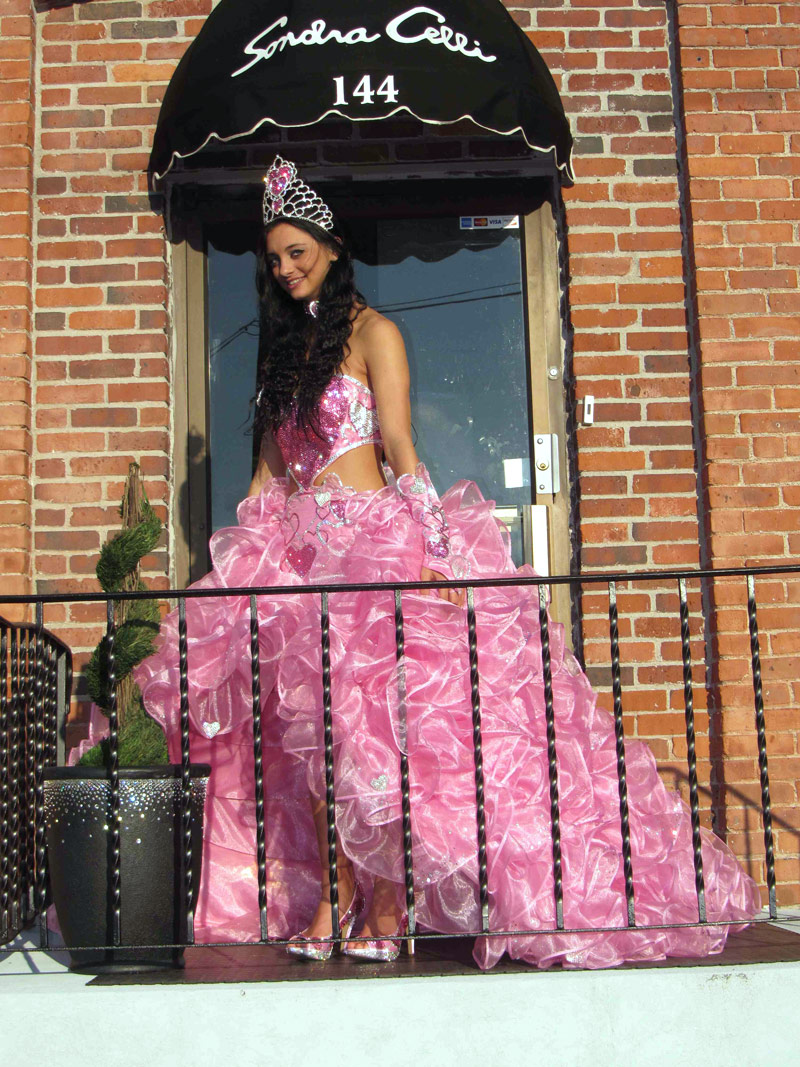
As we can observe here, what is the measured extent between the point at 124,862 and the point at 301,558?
3.43 ft

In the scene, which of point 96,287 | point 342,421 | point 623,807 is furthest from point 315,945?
point 96,287

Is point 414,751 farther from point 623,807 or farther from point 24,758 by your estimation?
point 24,758

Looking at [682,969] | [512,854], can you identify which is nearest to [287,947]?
[512,854]

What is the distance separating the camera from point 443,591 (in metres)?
3.25

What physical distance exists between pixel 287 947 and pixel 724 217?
315 centimetres

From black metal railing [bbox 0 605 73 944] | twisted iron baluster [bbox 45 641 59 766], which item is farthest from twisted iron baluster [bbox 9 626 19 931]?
twisted iron baluster [bbox 45 641 59 766]


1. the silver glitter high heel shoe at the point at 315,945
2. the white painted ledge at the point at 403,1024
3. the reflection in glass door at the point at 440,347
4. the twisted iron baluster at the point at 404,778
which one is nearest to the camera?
the white painted ledge at the point at 403,1024

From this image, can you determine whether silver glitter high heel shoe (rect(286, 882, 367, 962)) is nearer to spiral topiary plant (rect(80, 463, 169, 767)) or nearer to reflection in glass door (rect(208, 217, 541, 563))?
spiral topiary plant (rect(80, 463, 169, 767))

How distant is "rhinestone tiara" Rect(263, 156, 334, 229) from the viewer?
352 cm

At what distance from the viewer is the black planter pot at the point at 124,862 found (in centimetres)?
293

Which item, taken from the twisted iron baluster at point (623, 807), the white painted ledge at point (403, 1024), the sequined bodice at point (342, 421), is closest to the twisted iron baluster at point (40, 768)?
the white painted ledge at point (403, 1024)

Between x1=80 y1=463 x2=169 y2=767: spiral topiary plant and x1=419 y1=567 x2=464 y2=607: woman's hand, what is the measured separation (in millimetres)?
829

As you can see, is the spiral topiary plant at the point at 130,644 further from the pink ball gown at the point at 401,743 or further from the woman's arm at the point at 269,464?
the woman's arm at the point at 269,464

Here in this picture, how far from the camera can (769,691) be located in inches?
159
